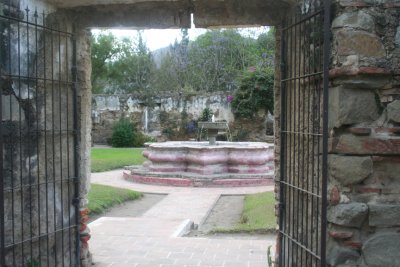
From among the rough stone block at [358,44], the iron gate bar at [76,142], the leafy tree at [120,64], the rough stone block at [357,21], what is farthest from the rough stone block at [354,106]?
the leafy tree at [120,64]

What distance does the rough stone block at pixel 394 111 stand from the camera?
3.10m

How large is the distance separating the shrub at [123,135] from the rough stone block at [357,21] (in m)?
18.6

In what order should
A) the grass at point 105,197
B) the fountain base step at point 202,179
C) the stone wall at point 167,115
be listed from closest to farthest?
the grass at point 105,197, the fountain base step at point 202,179, the stone wall at point 167,115

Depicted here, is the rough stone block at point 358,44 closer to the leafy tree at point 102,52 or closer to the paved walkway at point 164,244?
the paved walkway at point 164,244

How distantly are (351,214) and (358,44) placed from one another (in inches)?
45.8

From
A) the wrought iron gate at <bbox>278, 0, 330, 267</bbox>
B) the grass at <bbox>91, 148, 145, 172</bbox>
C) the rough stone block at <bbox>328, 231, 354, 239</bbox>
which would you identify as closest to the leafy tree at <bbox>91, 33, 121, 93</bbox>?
the grass at <bbox>91, 148, 145, 172</bbox>

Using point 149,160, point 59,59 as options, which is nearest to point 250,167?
point 149,160

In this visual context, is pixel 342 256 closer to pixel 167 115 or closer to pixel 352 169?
pixel 352 169

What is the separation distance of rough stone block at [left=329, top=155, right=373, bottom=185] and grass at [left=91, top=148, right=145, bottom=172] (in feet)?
38.0

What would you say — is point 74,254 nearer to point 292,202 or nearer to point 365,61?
point 292,202

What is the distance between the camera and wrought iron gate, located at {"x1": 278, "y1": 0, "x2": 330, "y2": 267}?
3.24 meters

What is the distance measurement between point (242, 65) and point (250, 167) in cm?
1534

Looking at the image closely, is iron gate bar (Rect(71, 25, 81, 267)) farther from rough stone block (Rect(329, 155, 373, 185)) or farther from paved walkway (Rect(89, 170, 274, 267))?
rough stone block (Rect(329, 155, 373, 185))

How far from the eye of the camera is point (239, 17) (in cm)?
439
